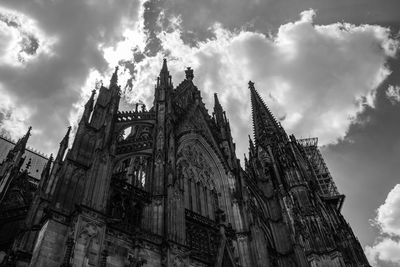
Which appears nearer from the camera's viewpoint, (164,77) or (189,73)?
(164,77)

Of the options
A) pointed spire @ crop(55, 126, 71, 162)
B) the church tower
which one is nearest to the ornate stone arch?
the church tower

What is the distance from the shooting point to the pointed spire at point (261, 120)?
41309mm

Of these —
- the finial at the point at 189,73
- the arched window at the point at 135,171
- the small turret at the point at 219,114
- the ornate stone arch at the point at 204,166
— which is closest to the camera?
the arched window at the point at 135,171

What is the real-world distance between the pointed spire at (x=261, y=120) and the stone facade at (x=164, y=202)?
11000 millimetres

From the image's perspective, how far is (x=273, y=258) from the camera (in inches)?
805

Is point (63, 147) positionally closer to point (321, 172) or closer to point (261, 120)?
point (261, 120)

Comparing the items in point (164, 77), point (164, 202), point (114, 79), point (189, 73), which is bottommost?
point (164, 202)

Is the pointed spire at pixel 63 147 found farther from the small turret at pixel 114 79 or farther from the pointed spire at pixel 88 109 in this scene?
the small turret at pixel 114 79

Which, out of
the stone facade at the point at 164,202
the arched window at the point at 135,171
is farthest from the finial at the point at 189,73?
the arched window at the point at 135,171

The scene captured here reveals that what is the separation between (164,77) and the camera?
23.3 metres

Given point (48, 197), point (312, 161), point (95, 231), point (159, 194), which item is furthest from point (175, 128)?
point (312, 161)

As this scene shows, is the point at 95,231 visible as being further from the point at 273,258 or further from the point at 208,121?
the point at 208,121

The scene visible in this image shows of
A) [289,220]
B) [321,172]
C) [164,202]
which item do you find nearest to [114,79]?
[164,202]

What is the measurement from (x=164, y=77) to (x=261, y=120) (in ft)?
A: 75.2
